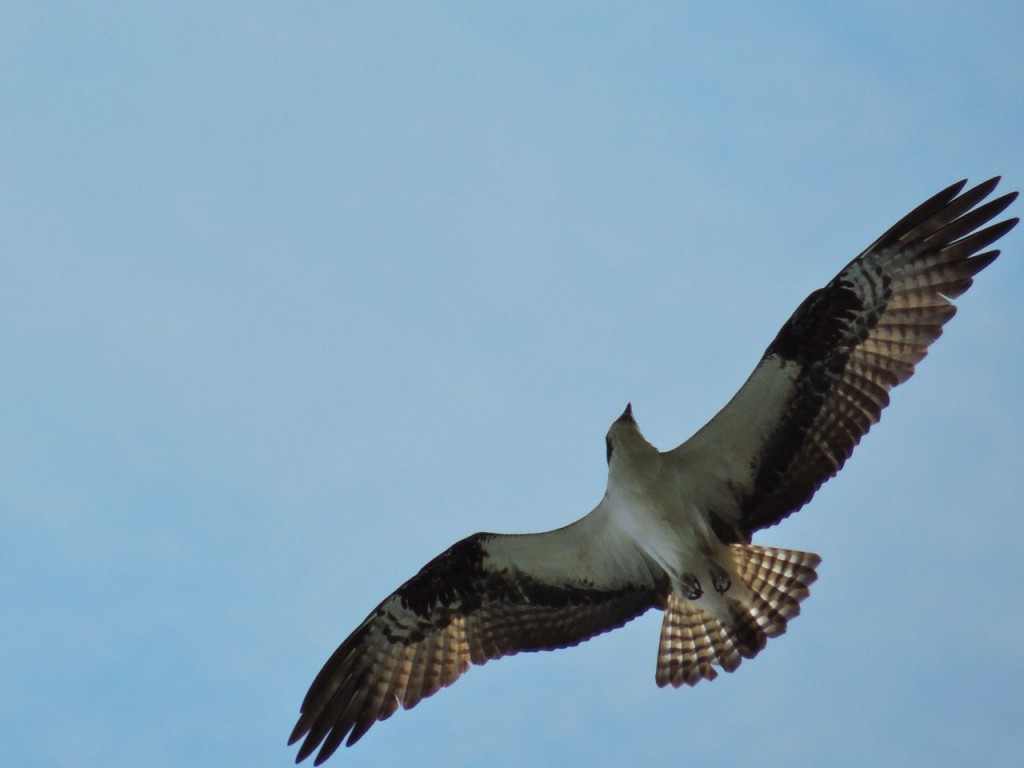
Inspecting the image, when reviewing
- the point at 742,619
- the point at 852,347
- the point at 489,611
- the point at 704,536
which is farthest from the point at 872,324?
the point at 489,611

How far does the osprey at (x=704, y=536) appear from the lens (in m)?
10.4

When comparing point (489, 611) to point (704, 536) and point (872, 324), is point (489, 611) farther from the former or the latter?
point (872, 324)

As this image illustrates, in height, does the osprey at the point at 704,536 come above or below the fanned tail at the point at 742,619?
above

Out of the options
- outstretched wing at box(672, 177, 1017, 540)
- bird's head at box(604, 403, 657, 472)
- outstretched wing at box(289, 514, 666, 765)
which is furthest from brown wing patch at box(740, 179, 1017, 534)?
outstretched wing at box(289, 514, 666, 765)

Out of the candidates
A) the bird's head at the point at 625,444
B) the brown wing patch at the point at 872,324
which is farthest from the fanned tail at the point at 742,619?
the bird's head at the point at 625,444

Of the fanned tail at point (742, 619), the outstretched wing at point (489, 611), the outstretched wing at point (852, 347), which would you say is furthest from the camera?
the outstretched wing at point (489, 611)

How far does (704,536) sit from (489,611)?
1.49 metres

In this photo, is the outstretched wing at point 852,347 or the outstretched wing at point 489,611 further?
the outstretched wing at point 489,611

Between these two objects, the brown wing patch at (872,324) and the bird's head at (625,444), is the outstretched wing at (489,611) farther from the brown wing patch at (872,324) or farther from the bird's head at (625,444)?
the brown wing patch at (872,324)

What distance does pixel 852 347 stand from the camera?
10.4m

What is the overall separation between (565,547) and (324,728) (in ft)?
6.34

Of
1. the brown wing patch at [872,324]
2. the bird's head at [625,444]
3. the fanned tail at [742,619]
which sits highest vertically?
the bird's head at [625,444]

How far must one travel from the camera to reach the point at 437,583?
36.0 feet

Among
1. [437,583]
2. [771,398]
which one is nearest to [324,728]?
[437,583]
